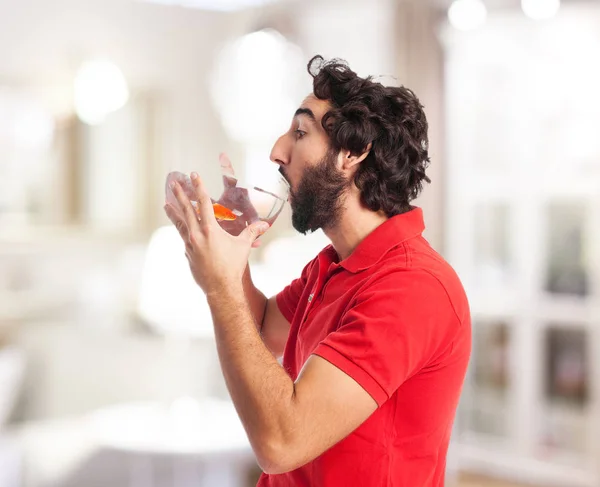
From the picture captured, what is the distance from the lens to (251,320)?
1242 mm

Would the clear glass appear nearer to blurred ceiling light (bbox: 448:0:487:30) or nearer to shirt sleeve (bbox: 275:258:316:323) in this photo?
shirt sleeve (bbox: 275:258:316:323)

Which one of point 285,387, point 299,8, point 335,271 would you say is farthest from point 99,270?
point 285,387

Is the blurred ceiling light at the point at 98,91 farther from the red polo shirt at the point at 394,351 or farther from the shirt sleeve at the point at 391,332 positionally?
the shirt sleeve at the point at 391,332

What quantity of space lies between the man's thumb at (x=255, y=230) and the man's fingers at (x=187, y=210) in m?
0.10

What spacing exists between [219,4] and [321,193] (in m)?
2.58

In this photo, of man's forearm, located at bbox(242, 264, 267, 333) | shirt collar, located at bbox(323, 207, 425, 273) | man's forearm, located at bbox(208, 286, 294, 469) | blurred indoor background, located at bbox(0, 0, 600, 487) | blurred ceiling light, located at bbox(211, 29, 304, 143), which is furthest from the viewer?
blurred ceiling light, located at bbox(211, 29, 304, 143)

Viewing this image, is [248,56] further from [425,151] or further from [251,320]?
[251,320]

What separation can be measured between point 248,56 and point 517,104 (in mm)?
1346

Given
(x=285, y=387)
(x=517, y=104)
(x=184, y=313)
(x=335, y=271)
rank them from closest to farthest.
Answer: (x=285, y=387)
(x=335, y=271)
(x=184, y=313)
(x=517, y=104)

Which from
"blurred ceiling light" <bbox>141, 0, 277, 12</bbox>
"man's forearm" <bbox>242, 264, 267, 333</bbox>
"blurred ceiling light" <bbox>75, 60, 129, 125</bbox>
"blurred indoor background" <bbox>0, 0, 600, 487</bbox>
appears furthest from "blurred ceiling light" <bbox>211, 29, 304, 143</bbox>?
"man's forearm" <bbox>242, 264, 267, 333</bbox>

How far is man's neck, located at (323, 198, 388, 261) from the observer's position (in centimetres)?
146

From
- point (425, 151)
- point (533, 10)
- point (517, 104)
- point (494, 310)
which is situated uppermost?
point (533, 10)

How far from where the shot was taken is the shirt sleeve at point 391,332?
1194 millimetres

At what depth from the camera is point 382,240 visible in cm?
140
